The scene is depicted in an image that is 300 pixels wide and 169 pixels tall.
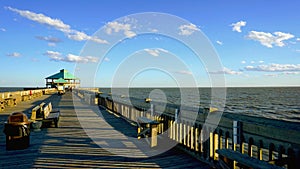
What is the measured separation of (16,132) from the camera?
19.6 feet

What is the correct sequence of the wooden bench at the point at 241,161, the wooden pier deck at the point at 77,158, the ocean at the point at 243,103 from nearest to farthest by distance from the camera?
the wooden bench at the point at 241,161 < the wooden pier deck at the point at 77,158 < the ocean at the point at 243,103

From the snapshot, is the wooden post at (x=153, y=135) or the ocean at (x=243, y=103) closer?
the wooden post at (x=153, y=135)

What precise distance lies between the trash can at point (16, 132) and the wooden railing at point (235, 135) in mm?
3412

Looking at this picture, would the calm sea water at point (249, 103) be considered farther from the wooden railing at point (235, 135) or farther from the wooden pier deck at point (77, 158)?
the wooden pier deck at point (77, 158)

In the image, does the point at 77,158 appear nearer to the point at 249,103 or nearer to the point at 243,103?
the point at 243,103

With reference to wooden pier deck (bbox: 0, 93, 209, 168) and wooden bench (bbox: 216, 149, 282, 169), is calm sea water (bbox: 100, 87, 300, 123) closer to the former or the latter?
wooden pier deck (bbox: 0, 93, 209, 168)

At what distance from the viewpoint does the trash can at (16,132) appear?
5.89 metres

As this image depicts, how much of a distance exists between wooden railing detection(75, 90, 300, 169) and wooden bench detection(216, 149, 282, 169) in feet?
1.56

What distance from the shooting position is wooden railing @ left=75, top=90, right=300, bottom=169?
3141mm

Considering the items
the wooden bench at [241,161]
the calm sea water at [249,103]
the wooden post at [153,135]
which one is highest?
the wooden bench at [241,161]

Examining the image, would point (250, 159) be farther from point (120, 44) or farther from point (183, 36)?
point (120, 44)

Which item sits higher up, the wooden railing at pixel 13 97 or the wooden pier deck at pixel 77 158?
the wooden railing at pixel 13 97

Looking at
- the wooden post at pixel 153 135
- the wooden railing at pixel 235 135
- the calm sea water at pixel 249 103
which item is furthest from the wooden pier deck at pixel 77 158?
the calm sea water at pixel 249 103

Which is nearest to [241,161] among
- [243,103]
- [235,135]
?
[235,135]
